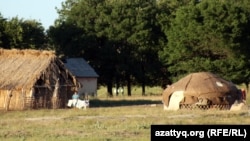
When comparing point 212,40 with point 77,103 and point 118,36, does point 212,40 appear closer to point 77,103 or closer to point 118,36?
point 118,36

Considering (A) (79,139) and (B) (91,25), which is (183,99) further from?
(B) (91,25)

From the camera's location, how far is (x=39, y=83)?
4928cm

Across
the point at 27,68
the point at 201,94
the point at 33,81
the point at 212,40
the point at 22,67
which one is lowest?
the point at 201,94

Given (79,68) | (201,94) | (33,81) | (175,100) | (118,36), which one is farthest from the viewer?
(118,36)

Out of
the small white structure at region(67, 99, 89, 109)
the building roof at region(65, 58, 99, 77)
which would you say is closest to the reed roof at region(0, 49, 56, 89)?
the small white structure at region(67, 99, 89, 109)

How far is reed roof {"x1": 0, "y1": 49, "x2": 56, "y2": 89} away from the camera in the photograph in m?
47.8

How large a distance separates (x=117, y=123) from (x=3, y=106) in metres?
21.6

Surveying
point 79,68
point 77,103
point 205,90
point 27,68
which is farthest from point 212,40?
point 27,68

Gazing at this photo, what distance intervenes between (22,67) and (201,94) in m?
15.9

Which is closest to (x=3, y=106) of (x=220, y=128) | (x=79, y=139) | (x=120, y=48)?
(x=79, y=139)

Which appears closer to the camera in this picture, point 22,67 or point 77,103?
point 77,103

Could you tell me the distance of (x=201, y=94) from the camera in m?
43.9

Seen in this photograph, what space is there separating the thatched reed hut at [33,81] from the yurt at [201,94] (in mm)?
9947

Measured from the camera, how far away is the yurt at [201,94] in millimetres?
43969
